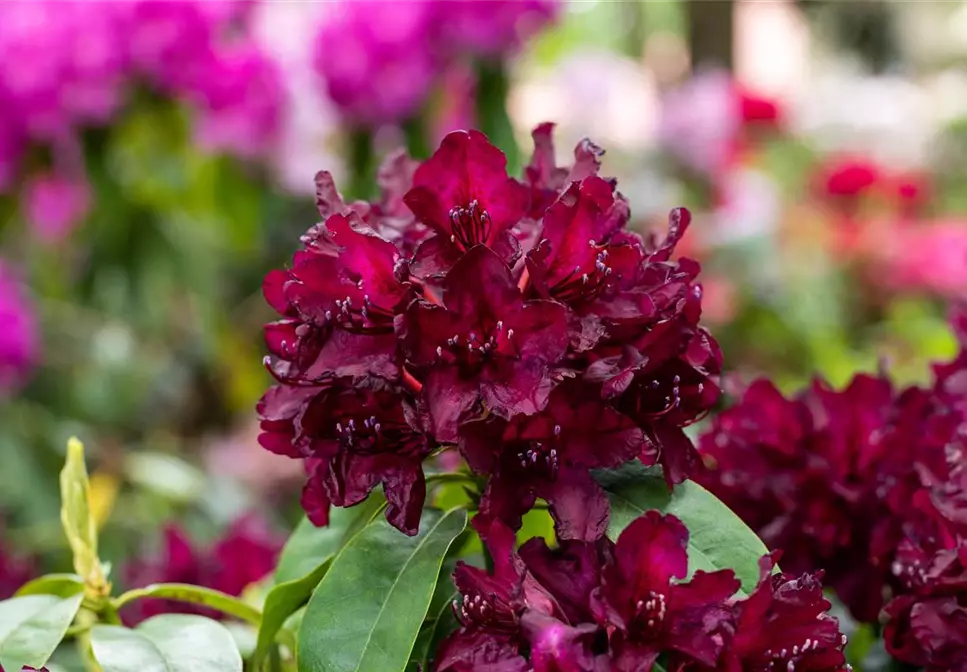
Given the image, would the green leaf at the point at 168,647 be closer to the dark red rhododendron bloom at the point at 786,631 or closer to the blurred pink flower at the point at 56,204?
the dark red rhododendron bloom at the point at 786,631

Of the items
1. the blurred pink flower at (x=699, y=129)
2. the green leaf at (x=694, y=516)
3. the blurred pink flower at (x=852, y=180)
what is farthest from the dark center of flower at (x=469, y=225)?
the blurred pink flower at (x=852, y=180)

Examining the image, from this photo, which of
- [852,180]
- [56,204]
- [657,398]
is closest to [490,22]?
[56,204]

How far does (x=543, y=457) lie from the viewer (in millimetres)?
511

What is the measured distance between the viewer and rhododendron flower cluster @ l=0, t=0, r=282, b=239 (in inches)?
61.8

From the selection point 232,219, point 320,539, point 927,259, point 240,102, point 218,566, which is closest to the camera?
point 320,539

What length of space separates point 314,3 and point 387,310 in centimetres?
146

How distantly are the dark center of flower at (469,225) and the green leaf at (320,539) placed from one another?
0.15 meters

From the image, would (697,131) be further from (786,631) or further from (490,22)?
(786,631)

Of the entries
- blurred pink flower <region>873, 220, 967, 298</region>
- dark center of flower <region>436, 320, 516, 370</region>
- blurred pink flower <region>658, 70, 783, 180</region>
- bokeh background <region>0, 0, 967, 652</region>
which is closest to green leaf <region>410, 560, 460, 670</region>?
dark center of flower <region>436, 320, 516, 370</region>

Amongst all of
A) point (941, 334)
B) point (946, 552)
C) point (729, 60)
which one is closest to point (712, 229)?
point (941, 334)

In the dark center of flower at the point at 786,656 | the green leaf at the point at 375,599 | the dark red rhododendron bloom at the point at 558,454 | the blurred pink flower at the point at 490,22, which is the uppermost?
the blurred pink flower at the point at 490,22

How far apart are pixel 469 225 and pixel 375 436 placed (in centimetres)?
10

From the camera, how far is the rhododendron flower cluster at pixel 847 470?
25.4 inches

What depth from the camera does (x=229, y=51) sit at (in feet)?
5.69
